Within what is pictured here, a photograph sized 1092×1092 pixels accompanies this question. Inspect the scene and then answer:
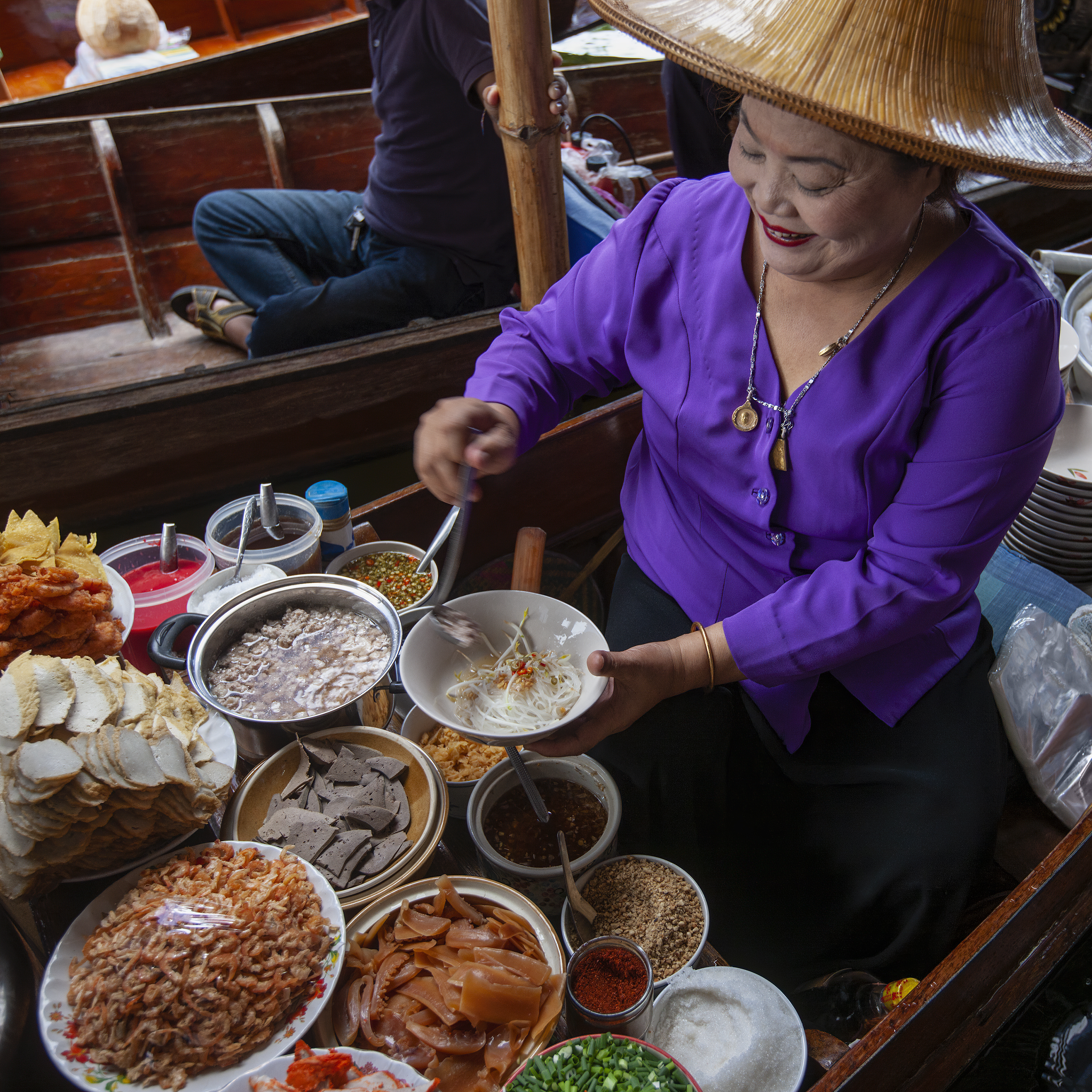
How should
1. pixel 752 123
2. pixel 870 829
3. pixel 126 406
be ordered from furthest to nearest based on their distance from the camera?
pixel 126 406, pixel 870 829, pixel 752 123

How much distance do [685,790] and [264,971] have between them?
101 cm

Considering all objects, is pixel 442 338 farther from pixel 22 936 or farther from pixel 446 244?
pixel 22 936

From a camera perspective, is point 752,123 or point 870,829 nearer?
point 752,123

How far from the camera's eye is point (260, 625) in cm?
175

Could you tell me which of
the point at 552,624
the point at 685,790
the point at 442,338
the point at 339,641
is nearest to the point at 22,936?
the point at 339,641

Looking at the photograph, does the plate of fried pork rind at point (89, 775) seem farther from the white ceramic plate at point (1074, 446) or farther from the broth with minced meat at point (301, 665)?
the white ceramic plate at point (1074, 446)

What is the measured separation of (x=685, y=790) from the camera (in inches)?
74.1

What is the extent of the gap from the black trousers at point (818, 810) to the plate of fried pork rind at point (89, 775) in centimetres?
98

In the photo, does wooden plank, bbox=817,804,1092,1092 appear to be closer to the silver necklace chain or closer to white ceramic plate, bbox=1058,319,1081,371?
the silver necklace chain

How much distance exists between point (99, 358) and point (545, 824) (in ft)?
10.9

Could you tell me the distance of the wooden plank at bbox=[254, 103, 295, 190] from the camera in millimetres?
4082

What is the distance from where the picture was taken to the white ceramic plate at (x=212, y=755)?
1.35 meters

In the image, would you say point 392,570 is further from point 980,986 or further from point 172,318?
point 172,318

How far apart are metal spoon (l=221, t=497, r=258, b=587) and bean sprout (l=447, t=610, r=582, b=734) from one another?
0.62 m
